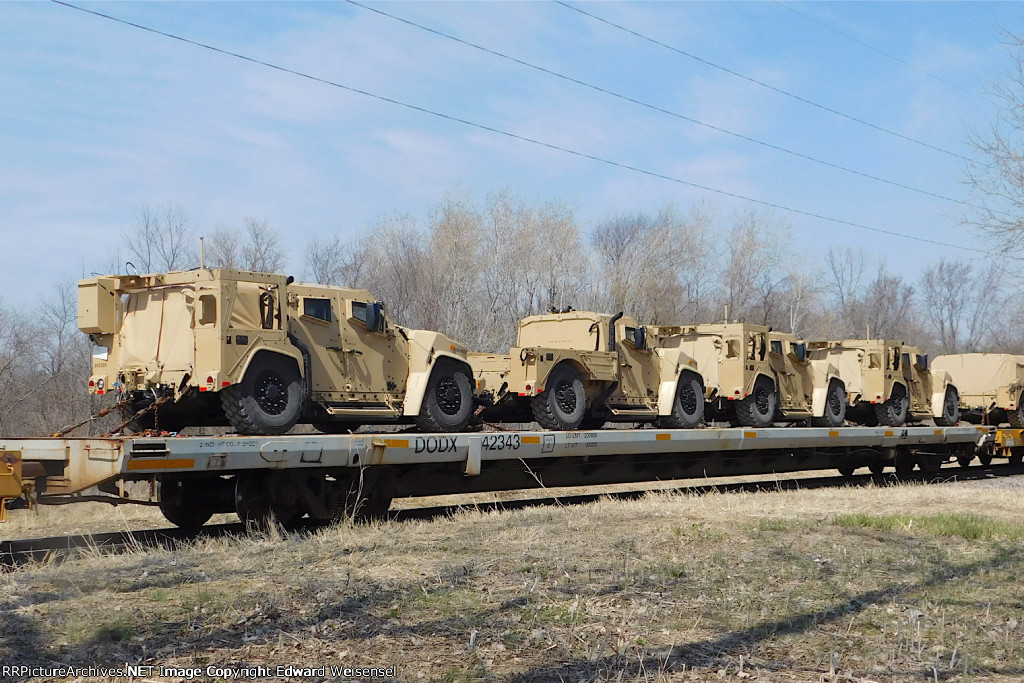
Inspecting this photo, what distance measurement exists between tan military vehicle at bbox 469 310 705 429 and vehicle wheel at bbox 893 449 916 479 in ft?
19.7

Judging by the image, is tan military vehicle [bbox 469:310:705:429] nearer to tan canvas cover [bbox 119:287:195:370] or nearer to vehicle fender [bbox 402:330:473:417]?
vehicle fender [bbox 402:330:473:417]

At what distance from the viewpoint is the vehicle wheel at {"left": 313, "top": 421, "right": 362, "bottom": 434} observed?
12234 millimetres

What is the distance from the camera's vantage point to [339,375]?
11555 millimetres

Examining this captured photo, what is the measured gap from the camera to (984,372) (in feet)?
85.7

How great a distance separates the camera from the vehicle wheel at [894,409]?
21953mm

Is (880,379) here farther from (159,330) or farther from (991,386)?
(159,330)

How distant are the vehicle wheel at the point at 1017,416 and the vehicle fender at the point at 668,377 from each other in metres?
14.3

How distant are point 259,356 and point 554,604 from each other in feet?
17.3

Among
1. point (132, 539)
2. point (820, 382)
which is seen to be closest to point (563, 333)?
point (820, 382)

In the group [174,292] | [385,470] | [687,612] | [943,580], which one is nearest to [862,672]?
[687,612]

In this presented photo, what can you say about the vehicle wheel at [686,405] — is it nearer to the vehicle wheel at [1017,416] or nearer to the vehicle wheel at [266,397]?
the vehicle wheel at [266,397]

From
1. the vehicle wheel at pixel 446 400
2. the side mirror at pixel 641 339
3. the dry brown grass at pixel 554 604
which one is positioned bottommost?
the dry brown grass at pixel 554 604

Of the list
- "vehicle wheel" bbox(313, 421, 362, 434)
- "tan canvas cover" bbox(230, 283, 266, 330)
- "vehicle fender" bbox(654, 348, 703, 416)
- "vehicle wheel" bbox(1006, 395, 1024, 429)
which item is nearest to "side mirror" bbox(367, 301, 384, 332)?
"vehicle wheel" bbox(313, 421, 362, 434)

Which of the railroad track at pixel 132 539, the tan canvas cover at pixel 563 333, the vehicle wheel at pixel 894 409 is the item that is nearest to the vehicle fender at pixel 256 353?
the railroad track at pixel 132 539
